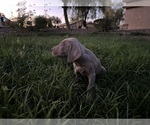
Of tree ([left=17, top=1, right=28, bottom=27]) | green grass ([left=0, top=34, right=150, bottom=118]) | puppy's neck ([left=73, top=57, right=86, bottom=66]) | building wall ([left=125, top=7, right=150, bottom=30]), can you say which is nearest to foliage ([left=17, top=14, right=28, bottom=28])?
tree ([left=17, top=1, right=28, bottom=27])

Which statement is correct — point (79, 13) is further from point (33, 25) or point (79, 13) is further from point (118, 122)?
point (118, 122)

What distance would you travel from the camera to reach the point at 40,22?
45.4 ft

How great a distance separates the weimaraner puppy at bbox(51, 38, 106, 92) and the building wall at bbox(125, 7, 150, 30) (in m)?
14.2

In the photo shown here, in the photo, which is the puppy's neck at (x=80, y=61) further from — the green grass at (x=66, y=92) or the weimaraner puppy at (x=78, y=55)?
the green grass at (x=66, y=92)

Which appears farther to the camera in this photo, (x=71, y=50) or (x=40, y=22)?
(x=40, y=22)

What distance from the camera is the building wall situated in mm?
15422

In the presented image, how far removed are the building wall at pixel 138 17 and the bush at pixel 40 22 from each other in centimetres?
724

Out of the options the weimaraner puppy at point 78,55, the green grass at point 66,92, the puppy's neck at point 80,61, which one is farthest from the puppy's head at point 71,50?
the green grass at point 66,92

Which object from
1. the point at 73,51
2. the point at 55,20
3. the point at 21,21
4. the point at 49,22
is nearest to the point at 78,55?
the point at 73,51

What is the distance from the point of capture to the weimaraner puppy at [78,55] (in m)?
2.06

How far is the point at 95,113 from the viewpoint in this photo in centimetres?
177

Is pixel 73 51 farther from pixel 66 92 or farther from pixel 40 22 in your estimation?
pixel 40 22

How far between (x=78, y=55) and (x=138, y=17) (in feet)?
50.3

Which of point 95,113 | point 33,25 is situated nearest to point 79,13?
point 33,25
